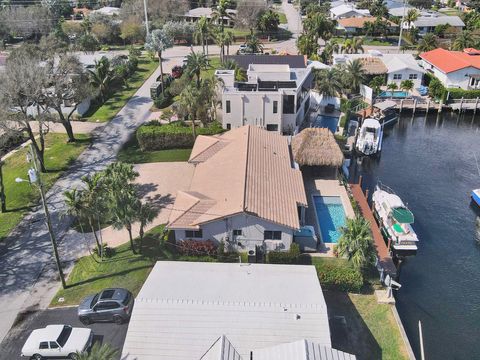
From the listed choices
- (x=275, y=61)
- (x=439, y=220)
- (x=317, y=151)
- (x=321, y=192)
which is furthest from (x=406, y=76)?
(x=321, y=192)

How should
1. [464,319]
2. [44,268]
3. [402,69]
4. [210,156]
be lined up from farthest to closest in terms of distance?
[402,69], [210,156], [44,268], [464,319]

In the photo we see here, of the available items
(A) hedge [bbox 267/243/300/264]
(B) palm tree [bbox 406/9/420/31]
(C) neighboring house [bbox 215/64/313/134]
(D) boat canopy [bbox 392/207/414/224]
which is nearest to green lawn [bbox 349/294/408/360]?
(A) hedge [bbox 267/243/300/264]

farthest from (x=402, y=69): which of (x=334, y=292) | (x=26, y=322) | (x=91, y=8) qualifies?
(x=91, y=8)

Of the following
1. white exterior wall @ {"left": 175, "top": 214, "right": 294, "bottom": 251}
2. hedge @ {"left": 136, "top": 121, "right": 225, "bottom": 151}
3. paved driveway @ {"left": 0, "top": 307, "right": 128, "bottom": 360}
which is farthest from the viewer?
hedge @ {"left": 136, "top": 121, "right": 225, "bottom": 151}

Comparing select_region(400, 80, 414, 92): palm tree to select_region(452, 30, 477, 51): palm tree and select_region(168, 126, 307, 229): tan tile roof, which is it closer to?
select_region(452, 30, 477, 51): palm tree

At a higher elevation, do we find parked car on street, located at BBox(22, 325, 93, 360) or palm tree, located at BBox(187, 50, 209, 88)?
palm tree, located at BBox(187, 50, 209, 88)

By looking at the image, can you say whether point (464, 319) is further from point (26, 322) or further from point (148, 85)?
point (148, 85)

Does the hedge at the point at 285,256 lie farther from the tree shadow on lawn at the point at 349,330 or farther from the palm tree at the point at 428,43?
the palm tree at the point at 428,43
